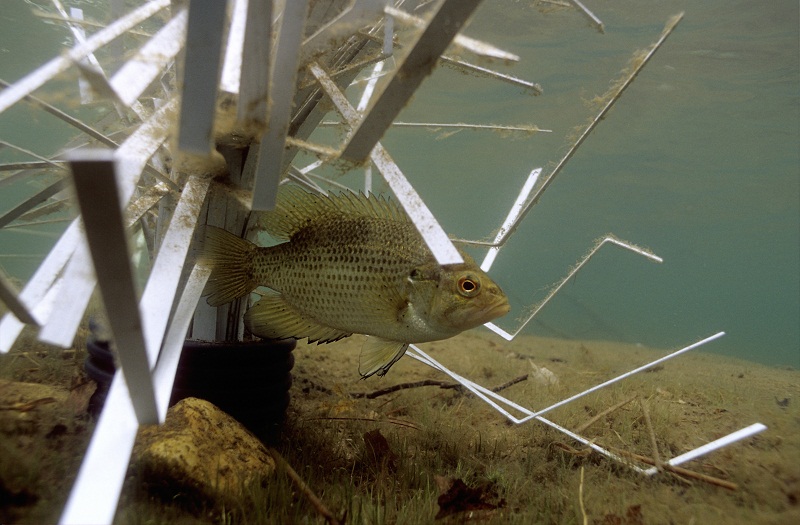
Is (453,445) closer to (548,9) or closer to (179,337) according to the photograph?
(179,337)

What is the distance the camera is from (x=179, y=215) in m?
1.70

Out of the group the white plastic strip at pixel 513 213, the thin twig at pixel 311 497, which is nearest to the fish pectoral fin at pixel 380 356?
the thin twig at pixel 311 497

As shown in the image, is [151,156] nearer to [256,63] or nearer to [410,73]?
[256,63]

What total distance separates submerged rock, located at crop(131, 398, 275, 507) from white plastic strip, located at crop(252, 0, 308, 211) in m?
0.99

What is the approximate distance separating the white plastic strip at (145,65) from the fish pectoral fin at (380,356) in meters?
1.31

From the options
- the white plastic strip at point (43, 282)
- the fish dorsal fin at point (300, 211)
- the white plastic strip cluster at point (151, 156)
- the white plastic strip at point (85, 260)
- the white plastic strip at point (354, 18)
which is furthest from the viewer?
the fish dorsal fin at point (300, 211)

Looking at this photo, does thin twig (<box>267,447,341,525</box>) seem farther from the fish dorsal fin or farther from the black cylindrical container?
the fish dorsal fin

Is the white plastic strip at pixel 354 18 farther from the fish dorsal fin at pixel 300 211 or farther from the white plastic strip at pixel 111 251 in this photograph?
the white plastic strip at pixel 111 251

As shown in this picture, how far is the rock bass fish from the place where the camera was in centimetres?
182

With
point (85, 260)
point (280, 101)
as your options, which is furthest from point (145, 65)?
point (85, 260)

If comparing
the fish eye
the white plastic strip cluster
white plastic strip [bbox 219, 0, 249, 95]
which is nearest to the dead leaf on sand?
the fish eye

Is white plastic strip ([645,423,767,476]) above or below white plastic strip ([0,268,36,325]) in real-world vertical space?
below

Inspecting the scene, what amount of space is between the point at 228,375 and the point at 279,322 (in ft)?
1.46

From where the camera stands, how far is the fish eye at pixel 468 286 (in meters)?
1.80
